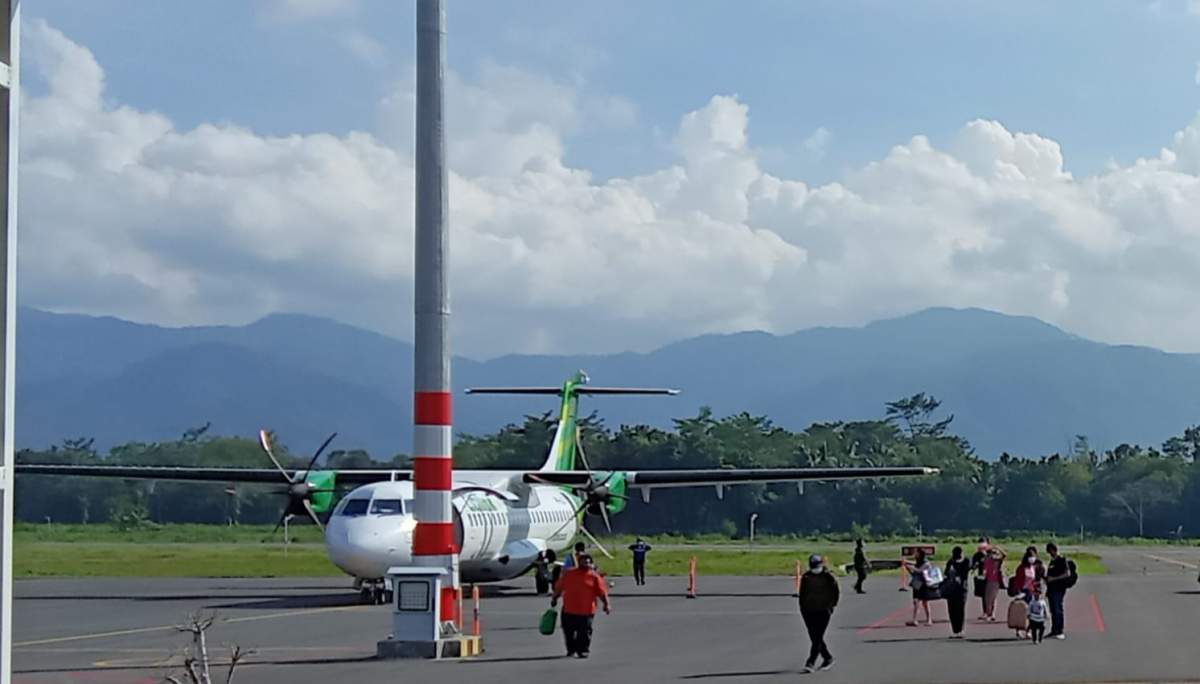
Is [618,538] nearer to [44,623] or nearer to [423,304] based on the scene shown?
[44,623]

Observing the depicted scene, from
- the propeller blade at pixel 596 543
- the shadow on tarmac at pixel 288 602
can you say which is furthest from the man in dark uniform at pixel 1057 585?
the shadow on tarmac at pixel 288 602

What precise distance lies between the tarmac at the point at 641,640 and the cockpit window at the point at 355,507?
5.39 ft

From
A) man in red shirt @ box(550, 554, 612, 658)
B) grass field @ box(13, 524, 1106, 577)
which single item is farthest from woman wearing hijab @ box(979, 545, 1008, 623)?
grass field @ box(13, 524, 1106, 577)

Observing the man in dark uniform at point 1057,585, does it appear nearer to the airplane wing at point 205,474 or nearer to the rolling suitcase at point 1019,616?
the rolling suitcase at point 1019,616

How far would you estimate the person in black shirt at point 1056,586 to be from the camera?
20.2 m

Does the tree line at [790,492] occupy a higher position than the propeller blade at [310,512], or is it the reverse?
the tree line at [790,492]

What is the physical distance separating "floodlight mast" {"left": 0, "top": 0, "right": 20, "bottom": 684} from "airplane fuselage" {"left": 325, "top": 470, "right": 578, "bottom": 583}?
18.0 meters

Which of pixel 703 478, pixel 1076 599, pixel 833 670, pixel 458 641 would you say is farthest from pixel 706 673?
pixel 703 478

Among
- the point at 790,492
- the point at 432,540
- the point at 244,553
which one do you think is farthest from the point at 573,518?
the point at 790,492

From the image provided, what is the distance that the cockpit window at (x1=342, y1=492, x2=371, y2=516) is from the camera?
27812 millimetres

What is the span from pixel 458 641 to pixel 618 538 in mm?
50024

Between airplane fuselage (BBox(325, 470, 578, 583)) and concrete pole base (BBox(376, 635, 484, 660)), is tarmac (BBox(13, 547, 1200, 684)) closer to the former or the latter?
concrete pole base (BBox(376, 635, 484, 660))

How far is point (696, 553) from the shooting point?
59312 mm

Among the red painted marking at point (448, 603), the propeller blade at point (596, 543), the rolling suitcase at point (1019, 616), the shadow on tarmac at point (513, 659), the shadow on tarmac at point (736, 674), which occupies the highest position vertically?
the propeller blade at point (596, 543)
